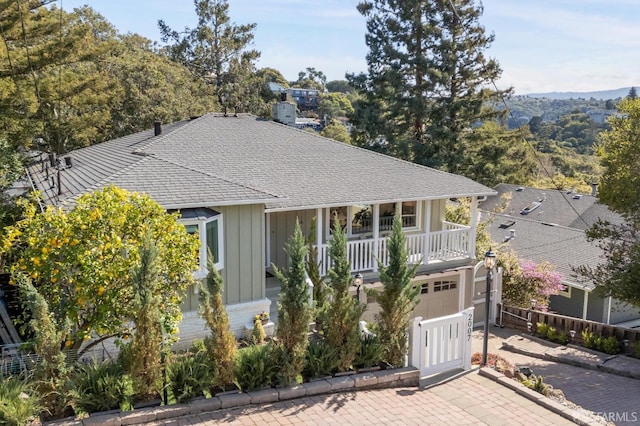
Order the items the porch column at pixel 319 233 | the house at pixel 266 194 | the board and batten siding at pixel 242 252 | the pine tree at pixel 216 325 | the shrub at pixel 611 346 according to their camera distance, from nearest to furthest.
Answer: the pine tree at pixel 216 325 → the house at pixel 266 194 → the board and batten siding at pixel 242 252 → the porch column at pixel 319 233 → the shrub at pixel 611 346

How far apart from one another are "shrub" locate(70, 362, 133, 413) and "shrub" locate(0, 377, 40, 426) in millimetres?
501

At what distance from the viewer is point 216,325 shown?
7.16 m

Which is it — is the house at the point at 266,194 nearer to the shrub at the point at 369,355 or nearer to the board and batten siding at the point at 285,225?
the board and batten siding at the point at 285,225

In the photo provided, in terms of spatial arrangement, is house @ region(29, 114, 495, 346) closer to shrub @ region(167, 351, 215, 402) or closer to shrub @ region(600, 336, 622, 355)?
shrub @ region(167, 351, 215, 402)

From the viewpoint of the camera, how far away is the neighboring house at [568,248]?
18812 millimetres

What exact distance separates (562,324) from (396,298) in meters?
8.82

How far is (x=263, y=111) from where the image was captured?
38719mm

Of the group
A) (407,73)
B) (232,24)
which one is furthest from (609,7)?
(232,24)

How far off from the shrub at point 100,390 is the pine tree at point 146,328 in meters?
0.15

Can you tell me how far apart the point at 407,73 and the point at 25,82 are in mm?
19383

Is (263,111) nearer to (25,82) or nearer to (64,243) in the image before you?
(25,82)

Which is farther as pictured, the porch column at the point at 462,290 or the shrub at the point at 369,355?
the porch column at the point at 462,290

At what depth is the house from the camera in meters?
10.1

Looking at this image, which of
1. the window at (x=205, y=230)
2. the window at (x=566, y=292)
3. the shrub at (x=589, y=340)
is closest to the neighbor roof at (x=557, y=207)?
the window at (x=566, y=292)
